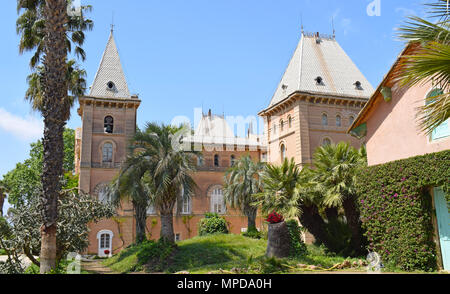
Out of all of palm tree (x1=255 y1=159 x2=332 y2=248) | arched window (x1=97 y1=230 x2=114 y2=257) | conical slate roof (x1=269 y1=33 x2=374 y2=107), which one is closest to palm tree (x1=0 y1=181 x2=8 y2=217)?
arched window (x1=97 y1=230 x2=114 y2=257)

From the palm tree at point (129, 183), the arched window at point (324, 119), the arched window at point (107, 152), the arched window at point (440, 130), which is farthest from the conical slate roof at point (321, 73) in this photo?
the arched window at point (440, 130)

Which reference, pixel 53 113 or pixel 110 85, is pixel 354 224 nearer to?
pixel 53 113

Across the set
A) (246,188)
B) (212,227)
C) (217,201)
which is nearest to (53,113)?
(246,188)

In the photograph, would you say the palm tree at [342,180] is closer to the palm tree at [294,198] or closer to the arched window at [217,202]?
the palm tree at [294,198]

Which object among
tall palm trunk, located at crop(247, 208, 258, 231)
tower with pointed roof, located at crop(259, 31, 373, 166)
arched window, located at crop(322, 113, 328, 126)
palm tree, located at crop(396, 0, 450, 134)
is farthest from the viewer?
arched window, located at crop(322, 113, 328, 126)

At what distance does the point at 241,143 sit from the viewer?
40188 millimetres

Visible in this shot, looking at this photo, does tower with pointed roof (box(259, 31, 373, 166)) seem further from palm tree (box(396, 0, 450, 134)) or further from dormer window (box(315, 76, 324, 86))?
palm tree (box(396, 0, 450, 134))

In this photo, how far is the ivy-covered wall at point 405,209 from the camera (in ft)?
38.3

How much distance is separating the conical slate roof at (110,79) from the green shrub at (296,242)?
19.6m

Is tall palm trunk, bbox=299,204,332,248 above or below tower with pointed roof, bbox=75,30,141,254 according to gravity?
below

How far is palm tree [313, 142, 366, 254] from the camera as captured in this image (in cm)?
1631

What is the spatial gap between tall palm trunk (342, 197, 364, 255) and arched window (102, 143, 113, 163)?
68.2 feet
